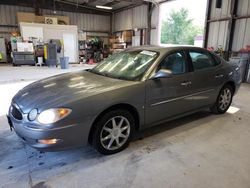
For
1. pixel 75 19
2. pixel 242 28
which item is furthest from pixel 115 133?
pixel 75 19

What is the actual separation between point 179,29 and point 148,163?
25.8 meters

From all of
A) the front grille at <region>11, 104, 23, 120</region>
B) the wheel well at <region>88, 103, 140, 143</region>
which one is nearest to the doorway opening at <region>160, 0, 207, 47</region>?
the wheel well at <region>88, 103, 140, 143</region>

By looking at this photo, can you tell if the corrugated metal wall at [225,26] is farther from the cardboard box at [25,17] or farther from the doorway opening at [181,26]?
the doorway opening at [181,26]

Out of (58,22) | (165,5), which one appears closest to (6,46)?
(58,22)

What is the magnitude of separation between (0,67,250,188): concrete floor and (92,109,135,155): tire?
0.11 m

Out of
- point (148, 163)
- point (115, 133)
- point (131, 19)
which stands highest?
point (131, 19)

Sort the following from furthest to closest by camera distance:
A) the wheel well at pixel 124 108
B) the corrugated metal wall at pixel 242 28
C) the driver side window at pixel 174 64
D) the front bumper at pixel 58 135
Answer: the corrugated metal wall at pixel 242 28 → the driver side window at pixel 174 64 → the wheel well at pixel 124 108 → the front bumper at pixel 58 135

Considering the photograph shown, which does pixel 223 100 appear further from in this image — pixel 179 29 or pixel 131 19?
pixel 179 29

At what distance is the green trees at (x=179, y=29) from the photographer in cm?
2478

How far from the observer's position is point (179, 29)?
82.8 feet

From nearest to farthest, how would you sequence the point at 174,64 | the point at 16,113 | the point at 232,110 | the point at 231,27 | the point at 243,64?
the point at 16,113
the point at 174,64
the point at 232,110
the point at 243,64
the point at 231,27

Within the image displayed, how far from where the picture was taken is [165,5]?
11.7 meters

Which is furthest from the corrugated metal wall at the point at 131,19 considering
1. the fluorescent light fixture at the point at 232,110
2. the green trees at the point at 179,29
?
the fluorescent light fixture at the point at 232,110

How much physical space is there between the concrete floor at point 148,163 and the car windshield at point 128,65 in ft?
2.90
